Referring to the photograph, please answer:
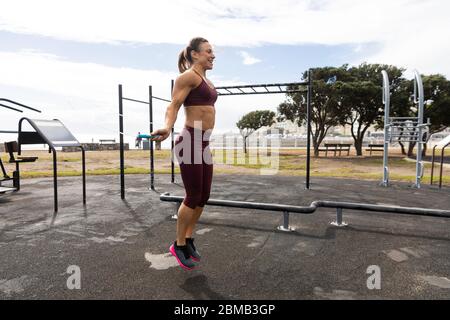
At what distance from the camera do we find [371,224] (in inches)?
144

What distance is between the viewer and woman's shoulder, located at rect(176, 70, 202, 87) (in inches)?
88.6

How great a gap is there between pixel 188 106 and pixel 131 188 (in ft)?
14.6

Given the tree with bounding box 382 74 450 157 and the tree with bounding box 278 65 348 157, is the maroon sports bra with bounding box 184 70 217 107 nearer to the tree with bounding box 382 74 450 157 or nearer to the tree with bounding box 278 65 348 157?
the tree with bounding box 278 65 348 157

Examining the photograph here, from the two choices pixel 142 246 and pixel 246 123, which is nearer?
pixel 142 246

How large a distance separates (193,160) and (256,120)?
34912mm

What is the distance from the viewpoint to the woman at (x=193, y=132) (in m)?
2.28

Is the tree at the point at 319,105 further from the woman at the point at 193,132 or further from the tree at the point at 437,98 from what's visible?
the woman at the point at 193,132

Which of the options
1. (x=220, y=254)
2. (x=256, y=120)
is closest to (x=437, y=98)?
(x=256, y=120)

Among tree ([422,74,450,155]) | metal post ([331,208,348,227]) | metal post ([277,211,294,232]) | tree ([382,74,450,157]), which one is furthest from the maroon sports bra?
tree ([422,74,450,155])

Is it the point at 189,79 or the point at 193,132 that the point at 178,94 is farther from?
the point at 193,132

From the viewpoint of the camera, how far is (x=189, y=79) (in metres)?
2.27
